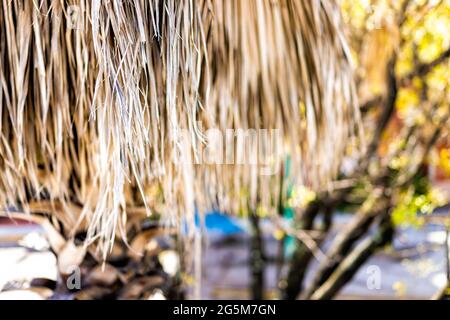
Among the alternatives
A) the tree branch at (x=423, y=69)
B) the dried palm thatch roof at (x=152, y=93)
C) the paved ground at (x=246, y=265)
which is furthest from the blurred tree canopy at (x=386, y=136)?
the dried palm thatch roof at (x=152, y=93)

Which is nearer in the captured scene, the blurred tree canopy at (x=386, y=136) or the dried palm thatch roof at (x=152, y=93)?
the dried palm thatch roof at (x=152, y=93)

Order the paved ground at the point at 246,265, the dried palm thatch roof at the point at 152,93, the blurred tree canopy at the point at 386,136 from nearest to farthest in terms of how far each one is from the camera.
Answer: the dried palm thatch roof at the point at 152,93 → the paved ground at the point at 246,265 → the blurred tree canopy at the point at 386,136

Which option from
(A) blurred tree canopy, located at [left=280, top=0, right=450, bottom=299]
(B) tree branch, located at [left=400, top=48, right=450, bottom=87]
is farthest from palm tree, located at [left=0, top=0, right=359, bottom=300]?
(B) tree branch, located at [left=400, top=48, right=450, bottom=87]

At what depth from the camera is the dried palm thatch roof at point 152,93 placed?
4.72 ft

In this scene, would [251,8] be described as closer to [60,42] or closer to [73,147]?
[60,42]

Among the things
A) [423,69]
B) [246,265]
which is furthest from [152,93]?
[246,265]

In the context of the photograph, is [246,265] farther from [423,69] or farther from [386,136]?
[423,69]

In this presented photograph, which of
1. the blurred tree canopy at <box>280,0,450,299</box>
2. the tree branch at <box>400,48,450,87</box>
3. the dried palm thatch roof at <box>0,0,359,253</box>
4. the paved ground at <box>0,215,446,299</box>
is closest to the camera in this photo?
the dried palm thatch roof at <box>0,0,359,253</box>

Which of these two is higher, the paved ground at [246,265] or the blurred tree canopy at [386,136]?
the blurred tree canopy at [386,136]

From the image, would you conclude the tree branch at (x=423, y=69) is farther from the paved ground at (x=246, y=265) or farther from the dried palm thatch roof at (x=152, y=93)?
the dried palm thatch roof at (x=152, y=93)

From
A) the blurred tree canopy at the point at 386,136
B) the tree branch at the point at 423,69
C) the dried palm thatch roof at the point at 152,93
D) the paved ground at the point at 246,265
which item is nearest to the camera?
the dried palm thatch roof at the point at 152,93

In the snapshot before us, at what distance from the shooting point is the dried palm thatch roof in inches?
56.6

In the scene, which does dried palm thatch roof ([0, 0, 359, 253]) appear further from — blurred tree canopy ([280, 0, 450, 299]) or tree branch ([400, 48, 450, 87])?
tree branch ([400, 48, 450, 87])

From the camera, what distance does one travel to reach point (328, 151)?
212cm
